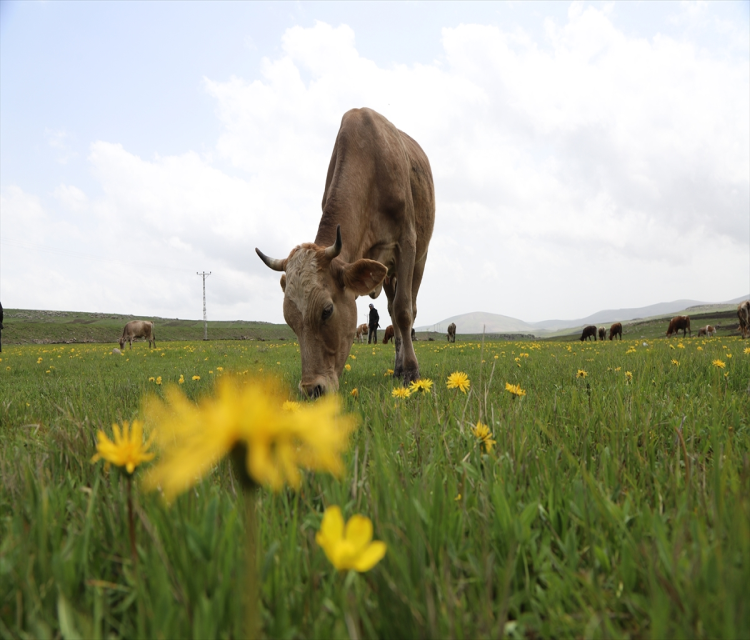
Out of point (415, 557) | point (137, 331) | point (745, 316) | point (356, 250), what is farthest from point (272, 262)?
point (745, 316)

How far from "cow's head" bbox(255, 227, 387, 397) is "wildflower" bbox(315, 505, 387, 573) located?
355 centimetres

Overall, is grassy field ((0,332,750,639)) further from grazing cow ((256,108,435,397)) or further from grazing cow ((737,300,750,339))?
grazing cow ((737,300,750,339))

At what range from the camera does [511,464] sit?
5.39 ft

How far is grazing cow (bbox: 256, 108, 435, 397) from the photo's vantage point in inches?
179

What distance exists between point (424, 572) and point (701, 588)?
0.56m

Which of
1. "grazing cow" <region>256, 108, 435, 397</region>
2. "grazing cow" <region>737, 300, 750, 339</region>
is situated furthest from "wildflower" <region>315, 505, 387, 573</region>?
"grazing cow" <region>737, 300, 750, 339</region>

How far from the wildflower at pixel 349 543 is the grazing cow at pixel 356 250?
11.6 feet

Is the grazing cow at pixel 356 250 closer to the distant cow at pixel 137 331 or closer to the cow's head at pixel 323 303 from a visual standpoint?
the cow's head at pixel 323 303

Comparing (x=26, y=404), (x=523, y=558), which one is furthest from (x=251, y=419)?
(x=26, y=404)

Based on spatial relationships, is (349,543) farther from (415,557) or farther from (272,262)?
(272,262)

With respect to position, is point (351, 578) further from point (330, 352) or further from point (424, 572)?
point (330, 352)

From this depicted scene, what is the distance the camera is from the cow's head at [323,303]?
4480mm

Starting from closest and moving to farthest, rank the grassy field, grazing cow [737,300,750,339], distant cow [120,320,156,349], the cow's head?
the grassy field
the cow's head
grazing cow [737,300,750,339]
distant cow [120,320,156,349]

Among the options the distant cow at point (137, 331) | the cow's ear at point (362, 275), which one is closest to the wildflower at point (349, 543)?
the cow's ear at point (362, 275)
